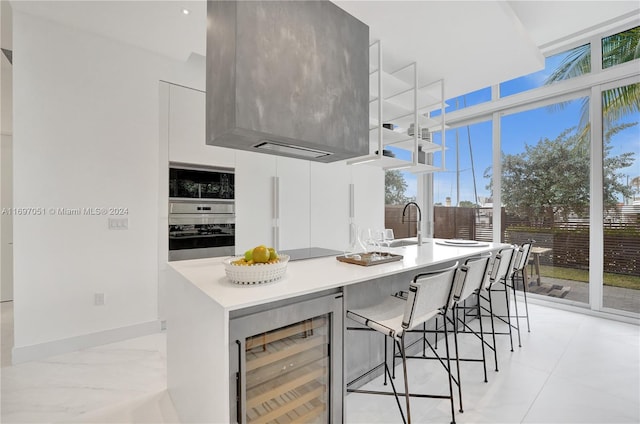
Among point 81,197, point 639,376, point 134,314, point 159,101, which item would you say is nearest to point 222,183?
point 159,101

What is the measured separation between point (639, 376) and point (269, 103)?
3198 millimetres

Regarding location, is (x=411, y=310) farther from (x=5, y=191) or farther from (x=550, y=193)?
(x=5, y=191)

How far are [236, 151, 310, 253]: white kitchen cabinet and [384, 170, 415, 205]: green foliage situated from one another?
1781mm

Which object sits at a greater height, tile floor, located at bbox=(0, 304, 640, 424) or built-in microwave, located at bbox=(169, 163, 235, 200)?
built-in microwave, located at bbox=(169, 163, 235, 200)

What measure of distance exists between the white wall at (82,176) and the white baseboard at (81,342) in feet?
0.05

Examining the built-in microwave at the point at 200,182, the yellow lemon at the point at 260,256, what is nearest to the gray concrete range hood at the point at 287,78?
the yellow lemon at the point at 260,256

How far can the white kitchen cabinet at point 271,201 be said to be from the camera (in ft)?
10.7

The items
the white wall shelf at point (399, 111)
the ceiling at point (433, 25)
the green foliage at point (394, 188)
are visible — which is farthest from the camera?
the green foliage at point (394, 188)

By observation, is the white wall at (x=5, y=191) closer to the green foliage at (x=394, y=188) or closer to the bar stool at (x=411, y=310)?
the bar stool at (x=411, y=310)

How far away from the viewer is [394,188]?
511 centimetres

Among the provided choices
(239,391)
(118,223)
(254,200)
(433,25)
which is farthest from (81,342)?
(433,25)

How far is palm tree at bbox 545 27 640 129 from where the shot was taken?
318cm

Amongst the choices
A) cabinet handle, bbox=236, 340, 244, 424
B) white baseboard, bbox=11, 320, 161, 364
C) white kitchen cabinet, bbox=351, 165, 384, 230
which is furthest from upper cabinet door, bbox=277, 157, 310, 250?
cabinet handle, bbox=236, 340, 244, 424

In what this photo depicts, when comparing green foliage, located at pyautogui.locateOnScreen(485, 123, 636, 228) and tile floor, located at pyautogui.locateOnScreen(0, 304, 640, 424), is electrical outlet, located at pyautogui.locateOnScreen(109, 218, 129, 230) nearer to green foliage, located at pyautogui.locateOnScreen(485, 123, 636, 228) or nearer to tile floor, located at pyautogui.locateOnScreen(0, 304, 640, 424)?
tile floor, located at pyautogui.locateOnScreen(0, 304, 640, 424)
